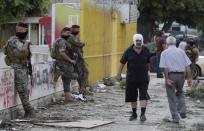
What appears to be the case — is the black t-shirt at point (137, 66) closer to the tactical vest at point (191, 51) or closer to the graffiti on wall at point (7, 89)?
the graffiti on wall at point (7, 89)

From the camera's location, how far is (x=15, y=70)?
12086 millimetres

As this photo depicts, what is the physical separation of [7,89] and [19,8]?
60.1 ft

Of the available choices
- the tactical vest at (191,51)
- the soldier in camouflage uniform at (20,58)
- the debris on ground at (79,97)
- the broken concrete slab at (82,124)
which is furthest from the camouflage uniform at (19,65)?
the tactical vest at (191,51)

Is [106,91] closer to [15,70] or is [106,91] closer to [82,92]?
[82,92]

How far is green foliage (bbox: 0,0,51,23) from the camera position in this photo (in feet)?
96.8

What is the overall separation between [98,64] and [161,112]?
6776mm

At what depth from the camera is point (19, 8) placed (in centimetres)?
2989

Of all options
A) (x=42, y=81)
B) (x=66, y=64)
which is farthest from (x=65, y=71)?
(x=42, y=81)

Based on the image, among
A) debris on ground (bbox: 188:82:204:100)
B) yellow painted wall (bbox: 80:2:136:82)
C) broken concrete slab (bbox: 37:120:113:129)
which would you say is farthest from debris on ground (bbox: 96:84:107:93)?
broken concrete slab (bbox: 37:120:113:129)

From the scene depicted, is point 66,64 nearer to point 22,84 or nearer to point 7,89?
point 22,84

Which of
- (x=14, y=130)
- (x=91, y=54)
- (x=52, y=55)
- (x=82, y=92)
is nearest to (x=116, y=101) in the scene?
(x=82, y=92)

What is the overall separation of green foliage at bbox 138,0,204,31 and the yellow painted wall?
1815cm

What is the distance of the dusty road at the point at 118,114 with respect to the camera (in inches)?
455

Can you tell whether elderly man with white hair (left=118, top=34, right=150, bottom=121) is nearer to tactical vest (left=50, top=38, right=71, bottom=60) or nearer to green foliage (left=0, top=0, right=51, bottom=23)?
tactical vest (left=50, top=38, right=71, bottom=60)
